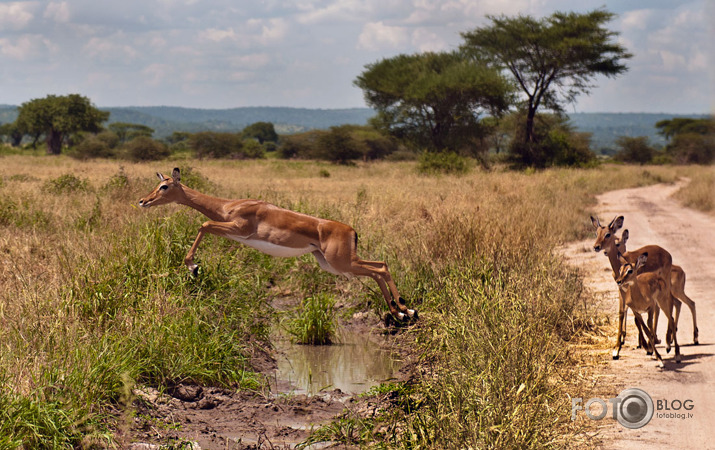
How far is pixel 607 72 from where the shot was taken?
1321 inches

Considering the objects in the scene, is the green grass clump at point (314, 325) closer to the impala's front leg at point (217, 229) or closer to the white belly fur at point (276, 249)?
the white belly fur at point (276, 249)

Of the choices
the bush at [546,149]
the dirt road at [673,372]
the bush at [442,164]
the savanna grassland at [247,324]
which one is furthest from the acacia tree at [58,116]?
the dirt road at [673,372]

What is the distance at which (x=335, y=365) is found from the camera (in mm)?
6438

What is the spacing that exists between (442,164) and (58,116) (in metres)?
37.2

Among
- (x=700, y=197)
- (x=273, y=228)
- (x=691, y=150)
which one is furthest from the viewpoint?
(x=691, y=150)

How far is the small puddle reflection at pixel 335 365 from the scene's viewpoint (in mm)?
5887

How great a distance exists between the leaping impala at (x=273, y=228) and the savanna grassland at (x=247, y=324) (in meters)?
0.82

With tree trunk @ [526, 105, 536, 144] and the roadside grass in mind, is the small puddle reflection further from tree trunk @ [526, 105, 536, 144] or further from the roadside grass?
tree trunk @ [526, 105, 536, 144]

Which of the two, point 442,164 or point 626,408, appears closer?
point 626,408

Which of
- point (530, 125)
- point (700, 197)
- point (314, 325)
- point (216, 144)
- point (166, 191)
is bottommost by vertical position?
point (314, 325)

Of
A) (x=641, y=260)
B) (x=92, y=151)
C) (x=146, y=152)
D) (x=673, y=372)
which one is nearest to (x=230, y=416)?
(x=641, y=260)

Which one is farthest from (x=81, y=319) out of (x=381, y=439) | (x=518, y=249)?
(x=518, y=249)

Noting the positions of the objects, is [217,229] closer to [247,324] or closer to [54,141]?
[247,324]

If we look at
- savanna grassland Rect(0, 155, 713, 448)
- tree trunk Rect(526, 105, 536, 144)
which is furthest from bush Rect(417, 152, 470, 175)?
savanna grassland Rect(0, 155, 713, 448)
